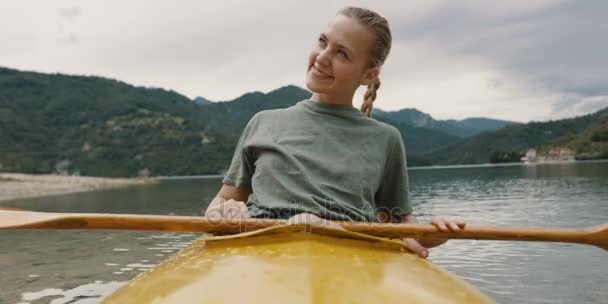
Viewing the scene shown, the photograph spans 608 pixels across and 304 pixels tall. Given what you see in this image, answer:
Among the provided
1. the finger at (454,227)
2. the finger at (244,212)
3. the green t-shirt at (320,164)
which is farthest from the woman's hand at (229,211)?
the finger at (454,227)

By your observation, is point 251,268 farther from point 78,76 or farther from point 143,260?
point 78,76

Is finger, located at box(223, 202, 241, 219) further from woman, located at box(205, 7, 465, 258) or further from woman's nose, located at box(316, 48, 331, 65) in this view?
woman's nose, located at box(316, 48, 331, 65)

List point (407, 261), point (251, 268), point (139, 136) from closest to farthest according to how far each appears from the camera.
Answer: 1. point (251, 268)
2. point (407, 261)
3. point (139, 136)

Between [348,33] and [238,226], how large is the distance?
1228mm

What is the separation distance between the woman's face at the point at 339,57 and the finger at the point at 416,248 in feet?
3.06

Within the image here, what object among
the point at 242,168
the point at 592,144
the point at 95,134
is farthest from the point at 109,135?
the point at 242,168

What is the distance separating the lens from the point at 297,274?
6.62 feet

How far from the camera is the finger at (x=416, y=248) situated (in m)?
2.93

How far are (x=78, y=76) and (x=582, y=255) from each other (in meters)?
210

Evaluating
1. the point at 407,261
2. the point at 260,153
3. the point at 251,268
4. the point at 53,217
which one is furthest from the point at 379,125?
the point at 53,217

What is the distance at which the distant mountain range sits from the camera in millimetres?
131250

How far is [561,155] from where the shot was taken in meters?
127

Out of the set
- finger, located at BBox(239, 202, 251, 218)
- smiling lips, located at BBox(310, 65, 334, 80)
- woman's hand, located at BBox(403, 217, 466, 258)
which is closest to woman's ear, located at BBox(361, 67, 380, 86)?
smiling lips, located at BBox(310, 65, 334, 80)

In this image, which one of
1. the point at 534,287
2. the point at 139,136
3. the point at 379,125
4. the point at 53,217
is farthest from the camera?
the point at 139,136
